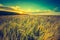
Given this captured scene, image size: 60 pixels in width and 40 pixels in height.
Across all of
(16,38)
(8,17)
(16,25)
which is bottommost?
(16,38)

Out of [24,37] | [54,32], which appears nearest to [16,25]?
[24,37]

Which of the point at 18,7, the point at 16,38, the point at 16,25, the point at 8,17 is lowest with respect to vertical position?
the point at 16,38

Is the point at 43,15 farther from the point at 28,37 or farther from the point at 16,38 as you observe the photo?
the point at 16,38

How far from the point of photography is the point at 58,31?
1.54 m

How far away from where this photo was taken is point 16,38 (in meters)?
1.55

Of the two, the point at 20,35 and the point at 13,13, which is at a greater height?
the point at 13,13

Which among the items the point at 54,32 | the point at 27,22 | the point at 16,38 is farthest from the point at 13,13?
the point at 54,32

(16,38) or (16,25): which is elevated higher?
(16,25)

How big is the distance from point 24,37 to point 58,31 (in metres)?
0.48

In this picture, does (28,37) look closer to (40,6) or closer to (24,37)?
(24,37)

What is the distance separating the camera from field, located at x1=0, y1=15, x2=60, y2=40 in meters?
1.54

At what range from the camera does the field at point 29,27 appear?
1.54 metres

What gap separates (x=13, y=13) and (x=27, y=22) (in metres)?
0.24

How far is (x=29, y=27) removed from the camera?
1561 millimetres
